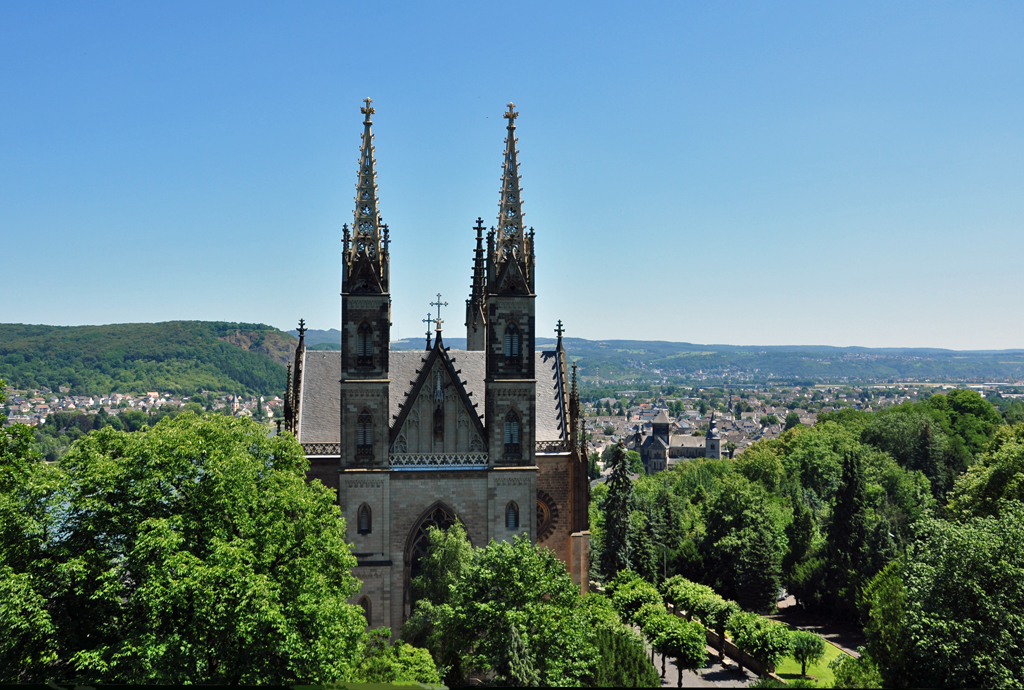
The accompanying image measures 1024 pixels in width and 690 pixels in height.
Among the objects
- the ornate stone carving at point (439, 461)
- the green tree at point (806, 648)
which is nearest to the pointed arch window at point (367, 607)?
the ornate stone carving at point (439, 461)

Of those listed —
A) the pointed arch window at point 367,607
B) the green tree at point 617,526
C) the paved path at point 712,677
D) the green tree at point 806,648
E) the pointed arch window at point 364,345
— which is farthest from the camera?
the green tree at point 617,526

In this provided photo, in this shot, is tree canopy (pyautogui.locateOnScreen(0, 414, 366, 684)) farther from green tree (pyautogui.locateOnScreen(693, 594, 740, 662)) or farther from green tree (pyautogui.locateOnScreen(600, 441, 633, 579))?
green tree (pyautogui.locateOnScreen(600, 441, 633, 579))

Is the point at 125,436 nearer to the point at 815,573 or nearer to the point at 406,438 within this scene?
the point at 406,438

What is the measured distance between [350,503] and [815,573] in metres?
39.8

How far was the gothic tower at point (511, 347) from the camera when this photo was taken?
44.4m

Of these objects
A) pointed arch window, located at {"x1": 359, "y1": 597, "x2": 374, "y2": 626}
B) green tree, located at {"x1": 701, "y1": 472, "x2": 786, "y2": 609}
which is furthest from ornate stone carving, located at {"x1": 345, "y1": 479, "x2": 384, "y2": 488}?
green tree, located at {"x1": 701, "y1": 472, "x2": 786, "y2": 609}

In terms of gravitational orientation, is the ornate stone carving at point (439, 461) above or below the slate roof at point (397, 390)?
below

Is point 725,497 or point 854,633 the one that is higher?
point 725,497

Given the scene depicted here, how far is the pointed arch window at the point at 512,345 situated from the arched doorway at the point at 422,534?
8534 millimetres

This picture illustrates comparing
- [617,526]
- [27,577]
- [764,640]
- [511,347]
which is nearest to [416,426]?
[511,347]

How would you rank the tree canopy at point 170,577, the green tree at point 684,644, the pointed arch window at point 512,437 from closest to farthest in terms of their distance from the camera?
the tree canopy at point 170,577, the pointed arch window at point 512,437, the green tree at point 684,644

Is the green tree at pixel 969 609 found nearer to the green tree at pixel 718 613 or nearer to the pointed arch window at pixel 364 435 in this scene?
the green tree at pixel 718 613

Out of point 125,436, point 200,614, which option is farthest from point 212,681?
point 125,436

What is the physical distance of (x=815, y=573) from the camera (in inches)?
2579
